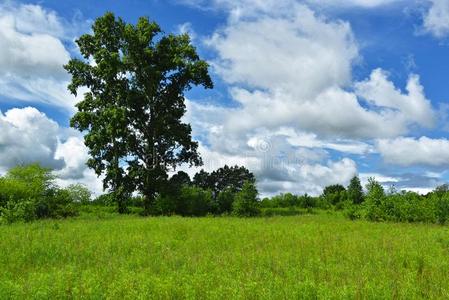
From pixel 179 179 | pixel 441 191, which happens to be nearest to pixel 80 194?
pixel 179 179

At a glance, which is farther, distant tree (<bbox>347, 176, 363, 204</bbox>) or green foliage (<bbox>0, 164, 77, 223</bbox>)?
distant tree (<bbox>347, 176, 363, 204</bbox>)

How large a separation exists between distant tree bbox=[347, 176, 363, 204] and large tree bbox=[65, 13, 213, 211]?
105 ft

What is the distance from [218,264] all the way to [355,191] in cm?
5881

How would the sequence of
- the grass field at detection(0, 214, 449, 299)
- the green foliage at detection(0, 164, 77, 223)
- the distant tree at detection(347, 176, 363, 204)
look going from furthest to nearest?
the distant tree at detection(347, 176, 363, 204) → the green foliage at detection(0, 164, 77, 223) → the grass field at detection(0, 214, 449, 299)

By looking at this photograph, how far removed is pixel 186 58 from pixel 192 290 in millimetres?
35212

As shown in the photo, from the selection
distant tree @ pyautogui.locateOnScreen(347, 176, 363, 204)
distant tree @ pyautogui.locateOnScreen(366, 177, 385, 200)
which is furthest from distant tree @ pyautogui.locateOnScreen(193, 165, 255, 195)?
distant tree @ pyautogui.locateOnScreen(366, 177, 385, 200)

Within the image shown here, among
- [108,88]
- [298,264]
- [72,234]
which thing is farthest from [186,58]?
[298,264]

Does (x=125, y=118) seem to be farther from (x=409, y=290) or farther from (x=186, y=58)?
(x=409, y=290)

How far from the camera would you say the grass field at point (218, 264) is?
8.52 meters

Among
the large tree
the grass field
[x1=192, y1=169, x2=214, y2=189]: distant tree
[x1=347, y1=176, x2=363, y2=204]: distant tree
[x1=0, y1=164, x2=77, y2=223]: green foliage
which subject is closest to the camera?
the grass field

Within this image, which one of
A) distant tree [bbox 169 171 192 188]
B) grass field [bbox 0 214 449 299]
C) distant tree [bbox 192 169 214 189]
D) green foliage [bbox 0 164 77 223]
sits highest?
distant tree [bbox 192 169 214 189]

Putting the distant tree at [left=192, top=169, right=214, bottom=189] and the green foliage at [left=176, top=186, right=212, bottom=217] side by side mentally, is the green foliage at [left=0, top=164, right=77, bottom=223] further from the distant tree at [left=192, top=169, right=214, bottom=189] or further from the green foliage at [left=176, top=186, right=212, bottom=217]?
the distant tree at [left=192, top=169, right=214, bottom=189]

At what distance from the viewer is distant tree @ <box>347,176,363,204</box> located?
65512 millimetres

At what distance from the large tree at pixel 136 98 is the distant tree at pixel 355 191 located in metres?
31.9
